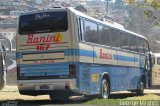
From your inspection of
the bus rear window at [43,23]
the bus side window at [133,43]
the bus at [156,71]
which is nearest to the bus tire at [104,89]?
the bus rear window at [43,23]

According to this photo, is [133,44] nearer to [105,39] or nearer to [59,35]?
[105,39]

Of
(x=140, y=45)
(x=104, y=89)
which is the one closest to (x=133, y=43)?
(x=140, y=45)

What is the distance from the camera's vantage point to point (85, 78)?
16.7 meters

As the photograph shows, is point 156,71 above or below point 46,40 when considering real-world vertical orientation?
below

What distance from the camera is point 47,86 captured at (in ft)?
53.4

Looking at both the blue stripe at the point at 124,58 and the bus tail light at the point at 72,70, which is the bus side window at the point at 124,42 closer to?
the blue stripe at the point at 124,58

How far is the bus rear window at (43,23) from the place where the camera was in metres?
16.5

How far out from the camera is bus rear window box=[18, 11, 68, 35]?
16469 mm

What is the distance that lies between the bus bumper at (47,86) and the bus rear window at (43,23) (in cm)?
183

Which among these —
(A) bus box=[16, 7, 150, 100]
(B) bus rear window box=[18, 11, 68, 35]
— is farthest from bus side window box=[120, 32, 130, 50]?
(B) bus rear window box=[18, 11, 68, 35]

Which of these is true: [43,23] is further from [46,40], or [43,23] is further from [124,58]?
[124,58]

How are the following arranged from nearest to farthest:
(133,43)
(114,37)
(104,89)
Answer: (104,89) < (114,37) < (133,43)

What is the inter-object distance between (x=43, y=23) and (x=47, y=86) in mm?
2331

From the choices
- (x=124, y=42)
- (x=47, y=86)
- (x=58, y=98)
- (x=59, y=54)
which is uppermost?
(x=124, y=42)
